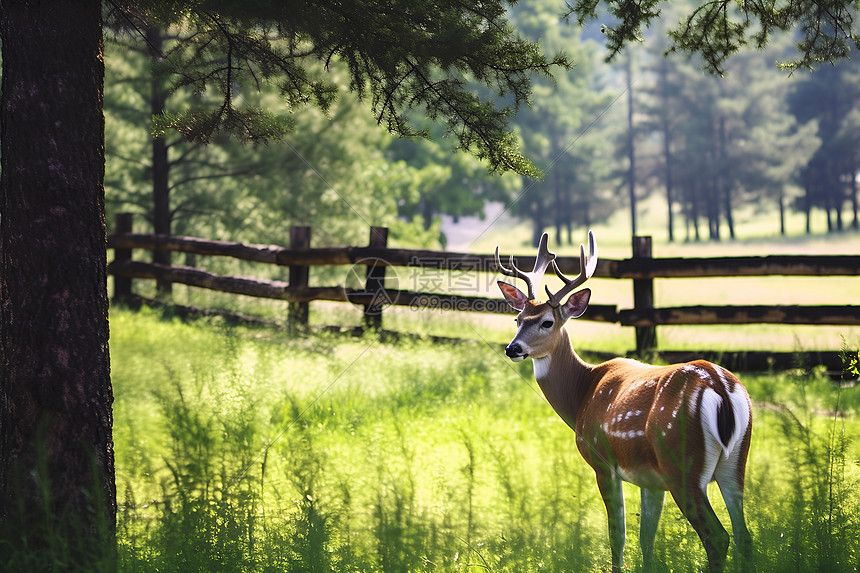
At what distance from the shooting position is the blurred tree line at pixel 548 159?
41.1ft

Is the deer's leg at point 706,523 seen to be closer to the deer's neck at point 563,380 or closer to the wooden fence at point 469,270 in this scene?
the deer's neck at point 563,380

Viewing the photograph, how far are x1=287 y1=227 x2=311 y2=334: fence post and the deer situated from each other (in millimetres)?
5631

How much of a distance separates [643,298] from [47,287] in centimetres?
597

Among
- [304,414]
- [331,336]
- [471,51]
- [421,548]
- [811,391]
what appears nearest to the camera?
[421,548]

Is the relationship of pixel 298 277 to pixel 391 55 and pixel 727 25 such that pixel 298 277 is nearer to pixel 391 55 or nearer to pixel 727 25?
pixel 391 55

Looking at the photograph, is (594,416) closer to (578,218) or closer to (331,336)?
(331,336)

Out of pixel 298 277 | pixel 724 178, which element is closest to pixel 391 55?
pixel 298 277

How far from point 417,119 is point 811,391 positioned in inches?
896

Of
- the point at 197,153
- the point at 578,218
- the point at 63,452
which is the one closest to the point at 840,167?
the point at 578,218

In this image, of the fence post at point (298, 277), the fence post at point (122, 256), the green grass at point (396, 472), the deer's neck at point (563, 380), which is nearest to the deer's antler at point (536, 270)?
the deer's neck at point (563, 380)

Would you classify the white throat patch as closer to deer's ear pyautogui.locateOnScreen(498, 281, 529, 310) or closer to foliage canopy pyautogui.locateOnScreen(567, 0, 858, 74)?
deer's ear pyautogui.locateOnScreen(498, 281, 529, 310)

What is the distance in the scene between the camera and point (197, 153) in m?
12.7

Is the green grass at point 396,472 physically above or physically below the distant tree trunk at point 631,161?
below

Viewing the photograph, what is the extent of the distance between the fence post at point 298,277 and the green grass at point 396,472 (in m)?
1.47
